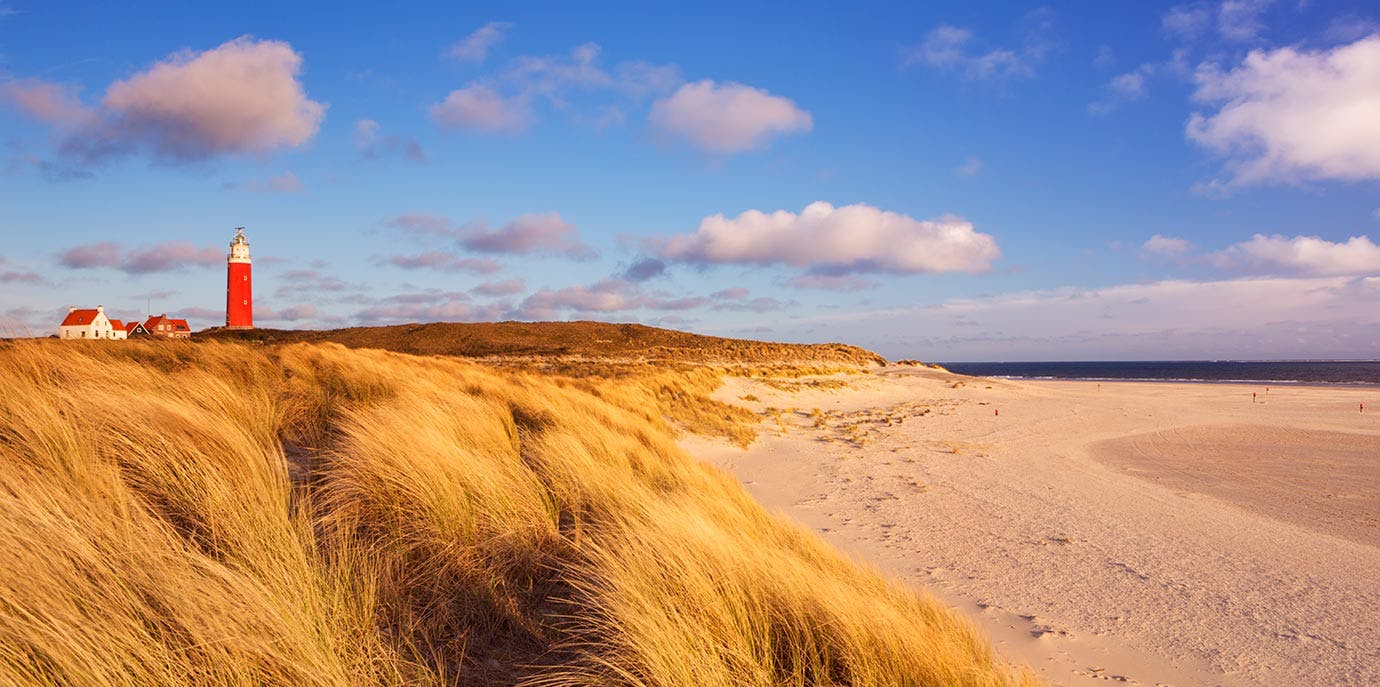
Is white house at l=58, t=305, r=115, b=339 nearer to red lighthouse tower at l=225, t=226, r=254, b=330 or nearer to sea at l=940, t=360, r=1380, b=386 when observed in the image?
red lighthouse tower at l=225, t=226, r=254, b=330

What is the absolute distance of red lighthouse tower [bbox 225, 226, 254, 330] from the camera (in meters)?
57.2

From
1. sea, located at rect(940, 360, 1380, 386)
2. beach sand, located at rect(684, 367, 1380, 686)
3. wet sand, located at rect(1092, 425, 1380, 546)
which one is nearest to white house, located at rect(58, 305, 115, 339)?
beach sand, located at rect(684, 367, 1380, 686)

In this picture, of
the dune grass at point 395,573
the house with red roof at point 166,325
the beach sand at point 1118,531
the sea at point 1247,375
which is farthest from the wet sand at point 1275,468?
the house with red roof at point 166,325

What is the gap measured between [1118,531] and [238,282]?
62841 millimetres

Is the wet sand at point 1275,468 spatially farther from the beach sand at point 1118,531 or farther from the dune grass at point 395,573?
the dune grass at point 395,573

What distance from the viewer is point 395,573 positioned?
4.04m

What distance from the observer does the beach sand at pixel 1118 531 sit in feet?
16.7

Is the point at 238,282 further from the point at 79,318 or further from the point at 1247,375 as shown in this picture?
the point at 1247,375

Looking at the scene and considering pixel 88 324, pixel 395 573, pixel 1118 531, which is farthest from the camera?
pixel 88 324

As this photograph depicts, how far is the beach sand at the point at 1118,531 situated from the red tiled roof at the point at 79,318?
46395mm

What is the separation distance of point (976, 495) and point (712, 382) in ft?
51.9

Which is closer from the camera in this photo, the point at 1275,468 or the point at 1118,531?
the point at 1118,531

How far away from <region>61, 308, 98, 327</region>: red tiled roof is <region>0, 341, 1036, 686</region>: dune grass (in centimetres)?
4897

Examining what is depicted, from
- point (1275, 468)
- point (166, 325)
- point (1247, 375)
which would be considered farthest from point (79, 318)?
point (1247, 375)
